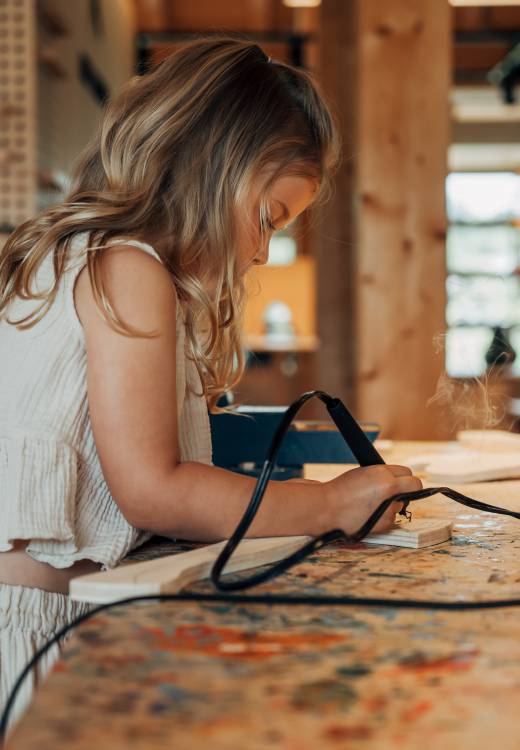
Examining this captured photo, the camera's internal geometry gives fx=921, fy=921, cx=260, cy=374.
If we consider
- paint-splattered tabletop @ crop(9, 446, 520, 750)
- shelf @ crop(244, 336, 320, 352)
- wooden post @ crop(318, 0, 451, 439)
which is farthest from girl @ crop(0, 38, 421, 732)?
shelf @ crop(244, 336, 320, 352)

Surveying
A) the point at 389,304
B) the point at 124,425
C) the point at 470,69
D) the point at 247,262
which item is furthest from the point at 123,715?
the point at 470,69

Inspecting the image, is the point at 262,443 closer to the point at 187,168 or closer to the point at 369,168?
the point at 187,168

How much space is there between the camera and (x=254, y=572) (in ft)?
2.34

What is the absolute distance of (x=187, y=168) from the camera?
0.97 m

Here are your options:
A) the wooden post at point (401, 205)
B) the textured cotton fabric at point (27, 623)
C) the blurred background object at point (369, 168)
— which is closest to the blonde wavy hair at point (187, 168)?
the blurred background object at point (369, 168)

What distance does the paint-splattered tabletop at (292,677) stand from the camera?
405mm

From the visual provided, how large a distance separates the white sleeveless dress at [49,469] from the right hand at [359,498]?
0.19m

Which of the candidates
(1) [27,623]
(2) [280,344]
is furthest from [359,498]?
(2) [280,344]

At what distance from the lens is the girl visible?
2.63 feet

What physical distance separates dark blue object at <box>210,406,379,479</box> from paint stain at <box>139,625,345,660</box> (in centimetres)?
67

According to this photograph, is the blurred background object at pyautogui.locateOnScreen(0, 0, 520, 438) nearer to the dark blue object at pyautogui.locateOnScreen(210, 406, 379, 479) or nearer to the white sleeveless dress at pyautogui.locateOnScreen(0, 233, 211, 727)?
the dark blue object at pyautogui.locateOnScreen(210, 406, 379, 479)

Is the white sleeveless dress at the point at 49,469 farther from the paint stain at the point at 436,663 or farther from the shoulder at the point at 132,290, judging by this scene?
the paint stain at the point at 436,663

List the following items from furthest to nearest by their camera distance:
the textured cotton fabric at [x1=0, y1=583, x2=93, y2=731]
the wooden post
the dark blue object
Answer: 1. the wooden post
2. the dark blue object
3. the textured cotton fabric at [x1=0, y1=583, x2=93, y2=731]

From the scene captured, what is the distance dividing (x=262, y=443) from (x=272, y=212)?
35 cm
